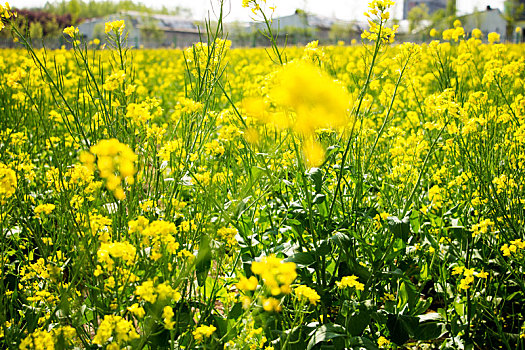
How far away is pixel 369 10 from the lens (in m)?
1.70

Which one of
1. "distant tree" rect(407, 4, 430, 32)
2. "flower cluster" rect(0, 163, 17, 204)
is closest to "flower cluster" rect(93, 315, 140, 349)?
"flower cluster" rect(0, 163, 17, 204)

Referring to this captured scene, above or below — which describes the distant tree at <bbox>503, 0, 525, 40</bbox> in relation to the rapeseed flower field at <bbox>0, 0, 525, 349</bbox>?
above

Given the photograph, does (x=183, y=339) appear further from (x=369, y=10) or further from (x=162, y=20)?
(x=162, y=20)

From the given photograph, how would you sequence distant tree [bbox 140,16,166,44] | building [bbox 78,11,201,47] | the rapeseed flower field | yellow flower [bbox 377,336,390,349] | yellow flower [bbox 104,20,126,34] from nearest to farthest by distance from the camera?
the rapeseed flower field → yellow flower [bbox 377,336,390,349] → yellow flower [bbox 104,20,126,34] → distant tree [bbox 140,16,166,44] → building [bbox 78,11,201,47]

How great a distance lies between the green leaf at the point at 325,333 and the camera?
5.16 feet

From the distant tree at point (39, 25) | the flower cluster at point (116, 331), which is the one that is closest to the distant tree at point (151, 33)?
the distant tree at point (39, 25)

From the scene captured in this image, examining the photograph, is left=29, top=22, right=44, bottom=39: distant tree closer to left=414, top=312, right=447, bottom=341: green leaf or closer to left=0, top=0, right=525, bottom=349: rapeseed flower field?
left=0, top=0, right=525, bottom=349: rapeseed flower field

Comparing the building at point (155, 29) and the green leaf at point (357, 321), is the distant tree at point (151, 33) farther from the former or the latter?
the green leaf at point (357, 321)

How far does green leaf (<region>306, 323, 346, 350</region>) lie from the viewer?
1.57m

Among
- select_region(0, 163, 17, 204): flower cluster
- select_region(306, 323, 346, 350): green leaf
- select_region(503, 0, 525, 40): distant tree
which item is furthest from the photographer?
select_region(503, 0, 525, 40): distant tree

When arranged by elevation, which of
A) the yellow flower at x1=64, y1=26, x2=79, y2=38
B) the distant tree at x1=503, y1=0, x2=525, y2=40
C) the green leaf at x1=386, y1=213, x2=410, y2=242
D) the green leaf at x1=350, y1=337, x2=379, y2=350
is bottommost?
the green leaf at x1=350, y1=337, x2=379, y2=350

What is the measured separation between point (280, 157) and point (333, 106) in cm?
150

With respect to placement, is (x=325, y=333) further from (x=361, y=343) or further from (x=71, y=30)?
(x=71, y=30)

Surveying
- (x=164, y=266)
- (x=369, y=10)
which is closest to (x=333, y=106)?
(x=164, y=266)
